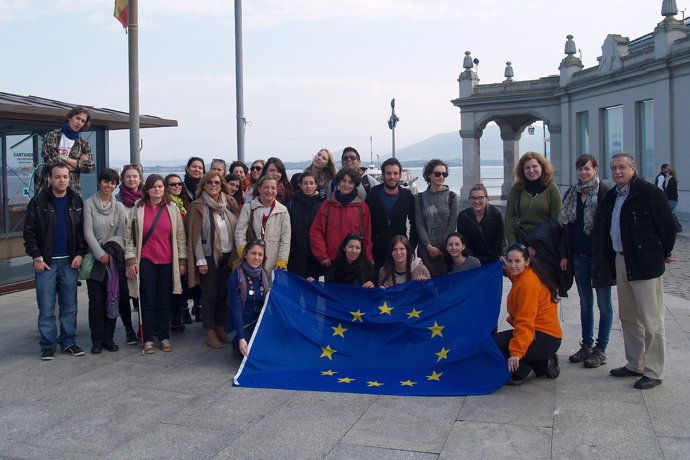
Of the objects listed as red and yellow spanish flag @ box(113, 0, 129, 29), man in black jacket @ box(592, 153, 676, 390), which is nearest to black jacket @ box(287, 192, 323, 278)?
man in black jacket @ box(592, 153, 676, 390)

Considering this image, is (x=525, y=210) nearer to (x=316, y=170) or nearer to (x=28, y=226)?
(x=316, y=170)

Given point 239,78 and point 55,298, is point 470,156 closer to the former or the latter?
point 239,78

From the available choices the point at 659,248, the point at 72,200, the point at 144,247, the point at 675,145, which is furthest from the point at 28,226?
the point at 675,145

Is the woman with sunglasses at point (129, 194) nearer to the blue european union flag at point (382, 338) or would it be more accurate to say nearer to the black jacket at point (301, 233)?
the black jacket at point (301, 233)

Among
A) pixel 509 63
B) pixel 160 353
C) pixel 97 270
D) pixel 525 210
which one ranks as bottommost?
pixel 160 353

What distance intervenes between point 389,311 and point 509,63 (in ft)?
123

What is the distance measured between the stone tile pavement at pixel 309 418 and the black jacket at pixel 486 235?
4.30ft

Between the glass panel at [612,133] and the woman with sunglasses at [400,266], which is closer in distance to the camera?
the woman with sunglasses at [400,266]

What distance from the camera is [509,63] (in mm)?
42656

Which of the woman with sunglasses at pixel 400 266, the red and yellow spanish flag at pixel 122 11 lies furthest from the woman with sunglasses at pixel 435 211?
the red and yellow spanish flag at pixel 122 11

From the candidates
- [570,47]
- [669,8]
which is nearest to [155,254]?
[669,8]

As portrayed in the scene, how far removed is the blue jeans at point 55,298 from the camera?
7758mm

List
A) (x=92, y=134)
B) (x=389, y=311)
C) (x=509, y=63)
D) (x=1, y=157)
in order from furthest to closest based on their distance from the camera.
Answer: (x=509, y=63)
(x=92, y=134)
(x=1, y=157)
(x=389, y=311)

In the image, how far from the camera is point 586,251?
7.09 meters
